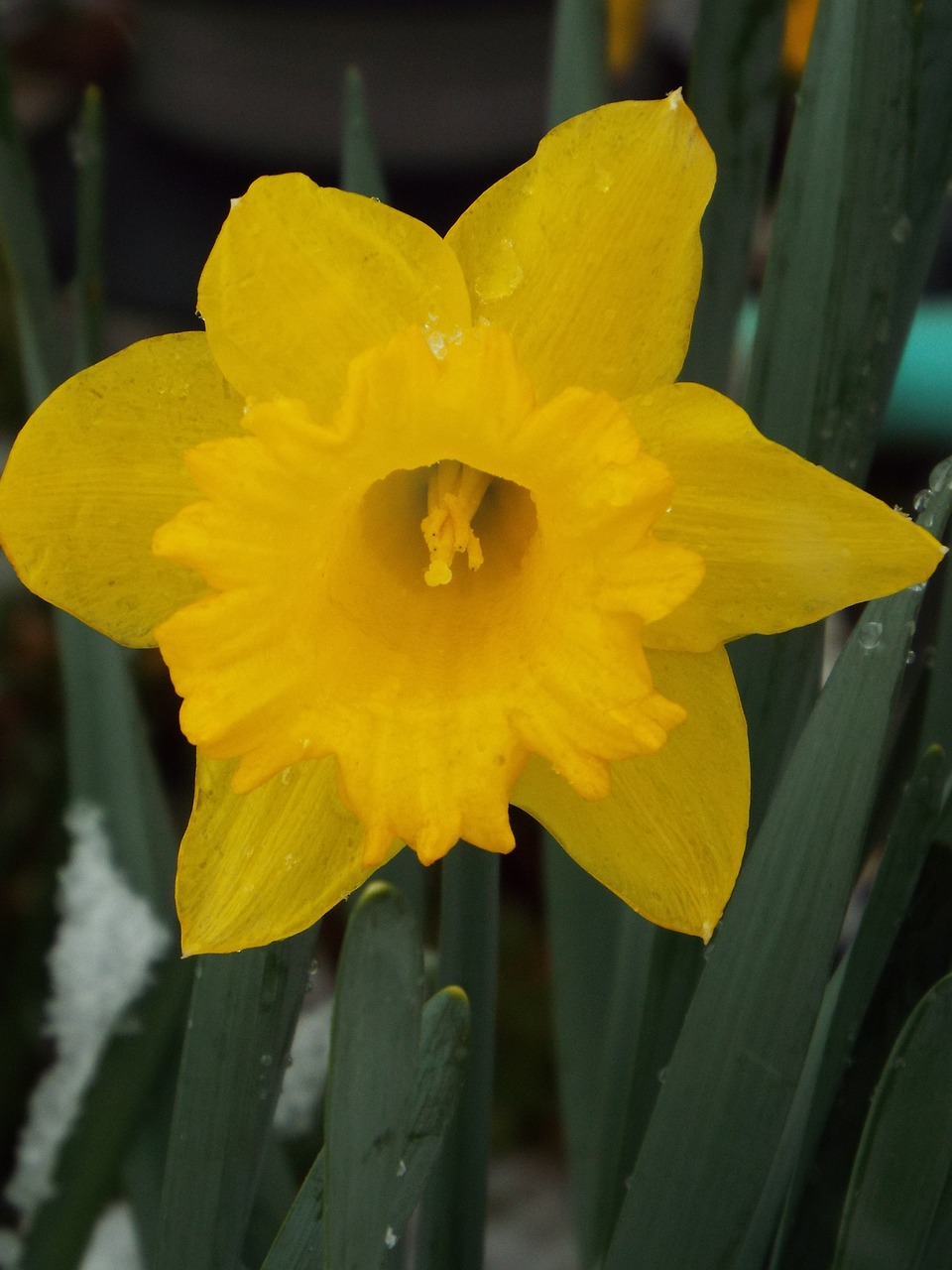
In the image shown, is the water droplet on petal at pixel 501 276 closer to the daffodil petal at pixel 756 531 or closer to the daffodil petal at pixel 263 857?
the daffodil petal at pixel 756 531

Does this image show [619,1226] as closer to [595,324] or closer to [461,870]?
[461,870]

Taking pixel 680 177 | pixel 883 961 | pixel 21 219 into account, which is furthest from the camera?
pixel 21 219

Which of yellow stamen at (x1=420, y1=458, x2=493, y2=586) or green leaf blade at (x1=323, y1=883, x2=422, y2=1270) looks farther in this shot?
yellow stamen at (x1=420, y1=458, x2=493, y2=586)

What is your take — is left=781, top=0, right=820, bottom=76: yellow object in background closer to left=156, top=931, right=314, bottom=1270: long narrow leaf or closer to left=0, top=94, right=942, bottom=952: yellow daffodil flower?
left=0, top=94, right=942, bottom=952: yellow daffodil flower

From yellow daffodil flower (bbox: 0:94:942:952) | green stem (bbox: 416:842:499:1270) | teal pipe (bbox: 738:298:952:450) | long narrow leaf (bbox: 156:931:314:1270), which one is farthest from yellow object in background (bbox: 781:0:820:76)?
long narrow leaf (bbox: 156:931:314:1270)

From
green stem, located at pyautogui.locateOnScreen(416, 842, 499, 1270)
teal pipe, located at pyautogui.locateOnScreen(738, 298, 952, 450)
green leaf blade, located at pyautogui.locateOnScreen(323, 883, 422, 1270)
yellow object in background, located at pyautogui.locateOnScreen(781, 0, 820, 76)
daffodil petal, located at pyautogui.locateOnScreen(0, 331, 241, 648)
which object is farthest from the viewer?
teal pipe, located at pyautogui.locateOnScreen(738, 298, 952, 450)

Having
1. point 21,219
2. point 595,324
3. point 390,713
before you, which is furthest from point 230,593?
point 21,219
